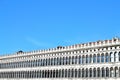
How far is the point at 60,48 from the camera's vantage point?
274 ft

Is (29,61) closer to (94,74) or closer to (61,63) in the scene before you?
(61,63)

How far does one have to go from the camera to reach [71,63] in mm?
79000

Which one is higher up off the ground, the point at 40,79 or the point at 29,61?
the point at 29,61

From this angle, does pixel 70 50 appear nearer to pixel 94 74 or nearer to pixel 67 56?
pixel 67 56

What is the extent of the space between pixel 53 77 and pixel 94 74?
1658cm

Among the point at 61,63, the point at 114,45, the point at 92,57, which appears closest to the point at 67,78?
the point at 61,63

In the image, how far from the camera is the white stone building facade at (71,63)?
6783 cm

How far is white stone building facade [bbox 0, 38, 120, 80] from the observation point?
2671 inches

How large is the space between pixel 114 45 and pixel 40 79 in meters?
30.0

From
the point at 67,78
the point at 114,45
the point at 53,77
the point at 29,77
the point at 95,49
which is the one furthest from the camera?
the point at 29,77

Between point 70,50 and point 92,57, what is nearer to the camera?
point 92,57

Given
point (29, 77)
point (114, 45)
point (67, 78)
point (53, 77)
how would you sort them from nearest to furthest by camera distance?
point (114, 45) < point (67, 78) < point (53, 77) < point (29, 77)

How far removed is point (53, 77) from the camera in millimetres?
84625

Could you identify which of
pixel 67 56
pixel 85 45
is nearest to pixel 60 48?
pixel 67 56
